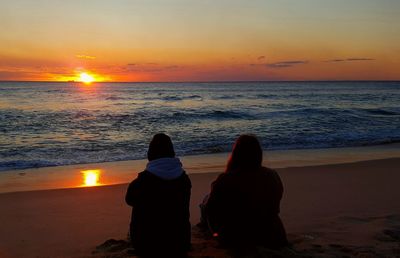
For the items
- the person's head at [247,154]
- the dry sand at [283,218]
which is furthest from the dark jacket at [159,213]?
the person's head at [247,154]

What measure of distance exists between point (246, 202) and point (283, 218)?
2005mm

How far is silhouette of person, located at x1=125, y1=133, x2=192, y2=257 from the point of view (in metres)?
3.79

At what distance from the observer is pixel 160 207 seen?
3.86 meters

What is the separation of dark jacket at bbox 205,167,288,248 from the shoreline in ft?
14.9

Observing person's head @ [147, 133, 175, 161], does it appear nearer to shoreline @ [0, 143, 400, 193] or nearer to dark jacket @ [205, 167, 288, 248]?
dark jacket @ [205, 167, 288, 248]

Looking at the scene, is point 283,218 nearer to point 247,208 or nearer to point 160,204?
point 247,208

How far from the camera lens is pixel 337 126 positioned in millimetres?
21406

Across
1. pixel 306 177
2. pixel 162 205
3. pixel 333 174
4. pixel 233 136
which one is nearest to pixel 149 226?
pixel 162 205

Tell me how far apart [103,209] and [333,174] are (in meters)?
4.91

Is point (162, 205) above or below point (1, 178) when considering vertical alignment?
above

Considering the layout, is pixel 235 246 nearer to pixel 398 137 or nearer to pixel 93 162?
pixel 93 162

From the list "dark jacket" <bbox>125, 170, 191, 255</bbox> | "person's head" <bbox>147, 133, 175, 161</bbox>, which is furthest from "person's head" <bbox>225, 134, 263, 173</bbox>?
"person's head" <bbox>147, 133, 175, 161</bbox>

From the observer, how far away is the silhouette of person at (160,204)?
3.79 metres

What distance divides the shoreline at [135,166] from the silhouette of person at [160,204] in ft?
14.9
